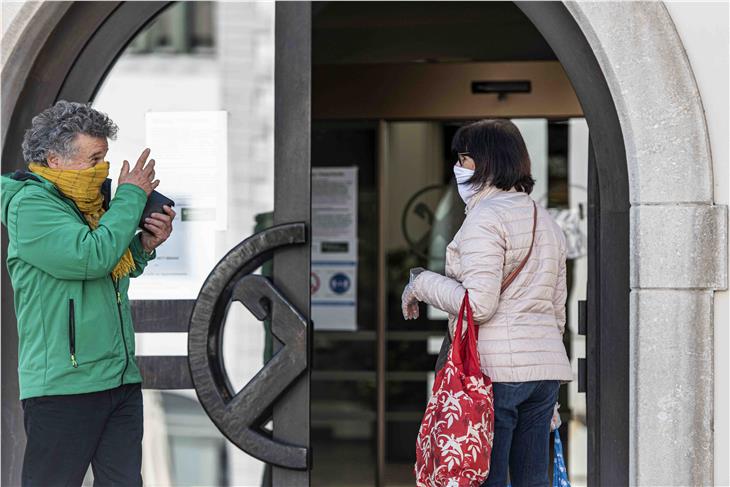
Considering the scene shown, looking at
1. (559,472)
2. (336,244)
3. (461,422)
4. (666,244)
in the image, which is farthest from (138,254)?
(336,244)

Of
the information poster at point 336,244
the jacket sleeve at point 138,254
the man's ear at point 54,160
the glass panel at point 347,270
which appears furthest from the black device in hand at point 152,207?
the information poster at point 336,244

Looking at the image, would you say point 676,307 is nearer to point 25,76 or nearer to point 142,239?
point 142,239

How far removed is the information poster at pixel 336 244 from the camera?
6.95 meters

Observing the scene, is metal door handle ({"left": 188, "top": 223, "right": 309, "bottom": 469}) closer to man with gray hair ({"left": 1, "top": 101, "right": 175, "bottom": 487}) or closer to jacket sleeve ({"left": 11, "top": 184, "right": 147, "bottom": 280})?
man with gray hair ({"left": 1, "top": 101, "right": 175, "bottom": 487})

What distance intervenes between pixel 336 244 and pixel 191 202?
309cm

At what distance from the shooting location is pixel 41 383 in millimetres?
3078

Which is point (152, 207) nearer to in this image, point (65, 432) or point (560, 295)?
point (65, 432)

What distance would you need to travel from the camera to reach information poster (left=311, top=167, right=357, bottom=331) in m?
6.95

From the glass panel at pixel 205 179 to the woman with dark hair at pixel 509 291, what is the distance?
33.5 inches

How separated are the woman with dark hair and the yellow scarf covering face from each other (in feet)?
3.44

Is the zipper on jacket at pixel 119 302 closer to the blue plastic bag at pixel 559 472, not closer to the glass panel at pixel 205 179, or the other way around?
the glass panel at pixel 205 179

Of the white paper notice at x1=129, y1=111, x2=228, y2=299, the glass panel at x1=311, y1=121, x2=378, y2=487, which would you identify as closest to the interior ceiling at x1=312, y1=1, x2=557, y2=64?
the glass panel at x1=311, y1=121, x2=378, y2=487

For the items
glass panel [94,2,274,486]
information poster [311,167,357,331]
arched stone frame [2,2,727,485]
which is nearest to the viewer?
arched stone frame [2,2,727,485]

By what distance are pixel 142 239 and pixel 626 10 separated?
1838 mm
